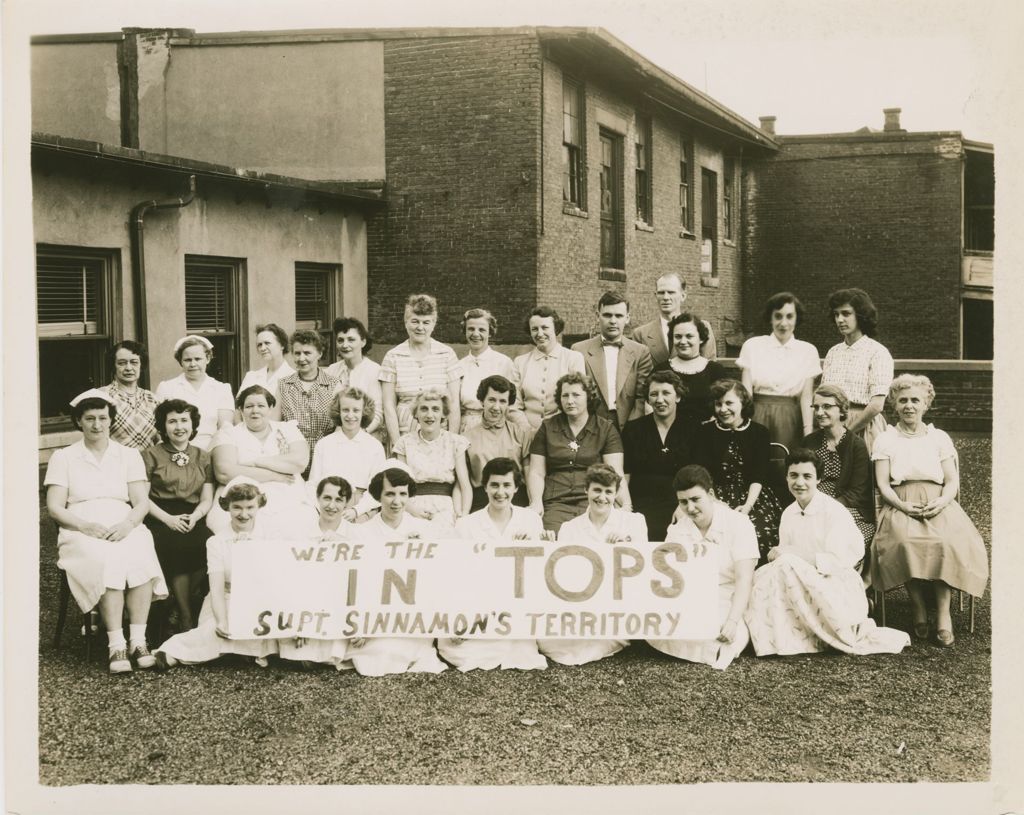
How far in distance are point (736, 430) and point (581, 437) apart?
0.85m

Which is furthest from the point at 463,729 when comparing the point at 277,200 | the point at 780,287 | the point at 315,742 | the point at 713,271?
the point at 780,287

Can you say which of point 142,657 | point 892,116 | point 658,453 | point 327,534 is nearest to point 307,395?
point 327,534

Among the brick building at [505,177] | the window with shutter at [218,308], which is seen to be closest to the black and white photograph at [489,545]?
the window with shutter at [218,308]

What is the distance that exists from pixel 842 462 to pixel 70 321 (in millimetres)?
4974

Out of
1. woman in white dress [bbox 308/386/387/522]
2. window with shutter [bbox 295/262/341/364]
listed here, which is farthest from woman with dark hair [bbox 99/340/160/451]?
window with shutter [bbox 295/262/341/364]

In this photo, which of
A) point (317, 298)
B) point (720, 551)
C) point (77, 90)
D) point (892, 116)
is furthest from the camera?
point (317, 298)

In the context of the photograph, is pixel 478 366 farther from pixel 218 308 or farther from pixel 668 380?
pixel 218 308

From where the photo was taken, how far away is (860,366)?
19.0 feet

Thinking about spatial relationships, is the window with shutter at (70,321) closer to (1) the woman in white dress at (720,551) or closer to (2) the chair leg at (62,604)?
(2) the chair leg at (62,604)

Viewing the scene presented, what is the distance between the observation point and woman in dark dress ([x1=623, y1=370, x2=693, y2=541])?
5.38 meters


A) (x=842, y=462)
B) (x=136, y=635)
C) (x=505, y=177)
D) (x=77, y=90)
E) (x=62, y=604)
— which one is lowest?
(x=136, y=635)

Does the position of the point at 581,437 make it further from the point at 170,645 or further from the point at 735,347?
the point at 735,347

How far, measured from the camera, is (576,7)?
4.75 meters

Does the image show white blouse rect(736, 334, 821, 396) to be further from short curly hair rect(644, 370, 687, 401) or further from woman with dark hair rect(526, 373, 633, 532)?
woman with dark hair rect(526, 373, 633, 532)
